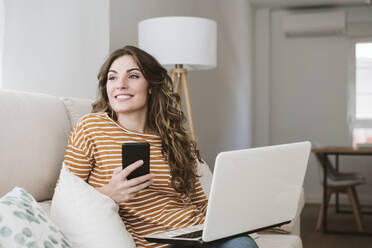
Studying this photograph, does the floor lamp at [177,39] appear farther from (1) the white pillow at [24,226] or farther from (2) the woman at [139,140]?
(1) the white pillow at [24,226]

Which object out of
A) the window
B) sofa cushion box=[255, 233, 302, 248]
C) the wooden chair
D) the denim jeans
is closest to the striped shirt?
the denim jeans

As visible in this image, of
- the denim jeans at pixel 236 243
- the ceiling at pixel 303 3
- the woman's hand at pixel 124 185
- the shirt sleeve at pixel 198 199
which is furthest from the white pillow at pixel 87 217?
the ceiling at pixel 303 3

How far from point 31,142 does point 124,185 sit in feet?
1.08

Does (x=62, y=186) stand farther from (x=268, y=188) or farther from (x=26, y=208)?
(x=268, y=188)

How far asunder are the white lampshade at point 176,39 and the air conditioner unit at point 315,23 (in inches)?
135

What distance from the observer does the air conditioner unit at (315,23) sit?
5.33 metres

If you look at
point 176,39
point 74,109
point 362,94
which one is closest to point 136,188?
point 74,109

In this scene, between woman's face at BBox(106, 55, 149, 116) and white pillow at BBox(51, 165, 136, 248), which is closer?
white pillow at BBox(51, 165, 136, 248)

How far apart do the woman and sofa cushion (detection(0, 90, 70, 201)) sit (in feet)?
0.27

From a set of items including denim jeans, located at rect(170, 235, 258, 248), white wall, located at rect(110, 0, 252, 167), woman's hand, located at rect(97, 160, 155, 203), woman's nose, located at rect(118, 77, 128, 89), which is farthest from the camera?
white wall, located at rect(110, 0, 252, 167)

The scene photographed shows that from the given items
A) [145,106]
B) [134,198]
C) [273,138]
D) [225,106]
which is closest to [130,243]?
[134,198]

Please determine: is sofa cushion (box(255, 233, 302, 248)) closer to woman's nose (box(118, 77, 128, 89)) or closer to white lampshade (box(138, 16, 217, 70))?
woman's nose (box(118, 77, 128, 89))

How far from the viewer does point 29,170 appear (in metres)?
1.36

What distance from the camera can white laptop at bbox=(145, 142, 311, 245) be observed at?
1.06 metres
